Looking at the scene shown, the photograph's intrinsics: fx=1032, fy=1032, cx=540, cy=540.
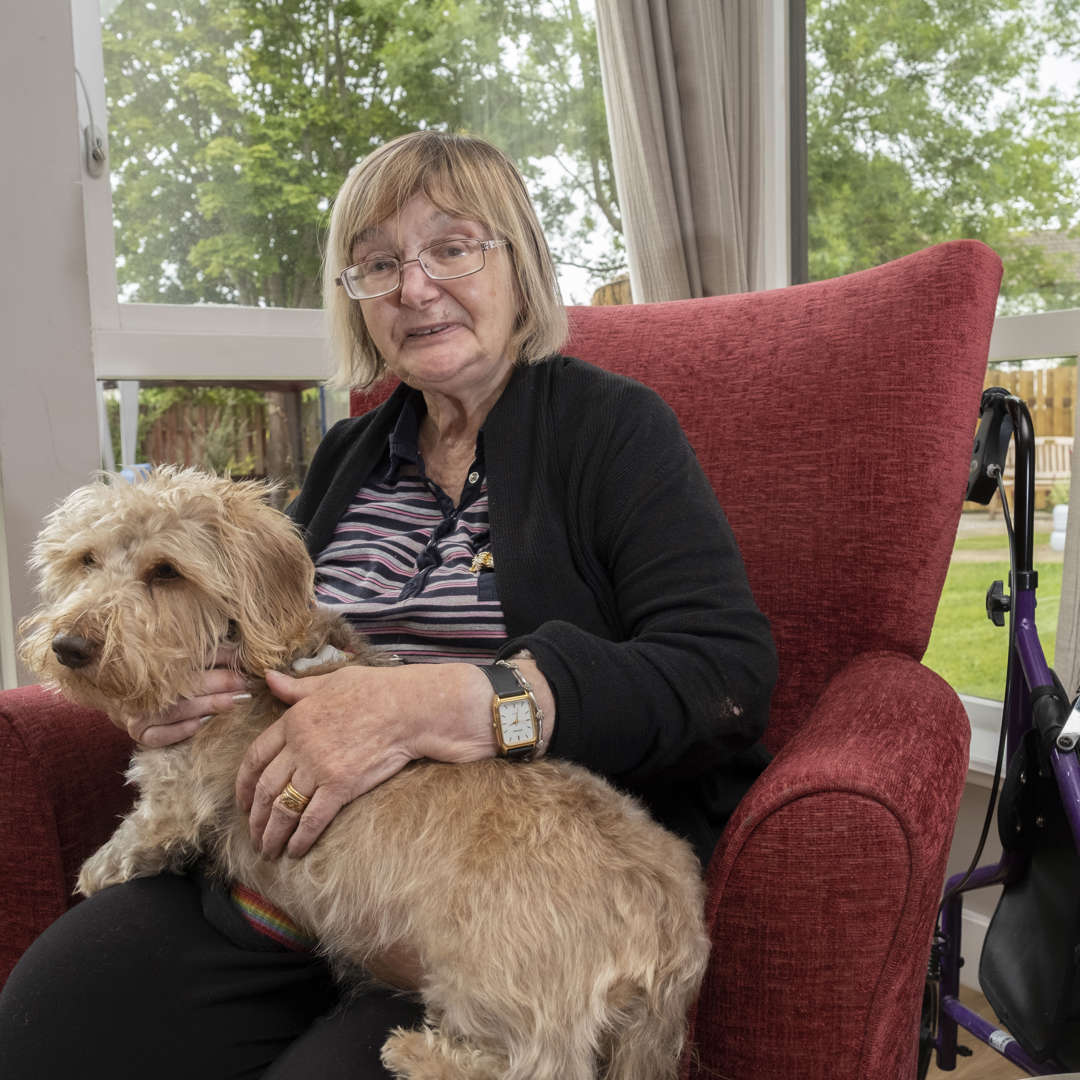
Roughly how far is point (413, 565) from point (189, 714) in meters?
0.37

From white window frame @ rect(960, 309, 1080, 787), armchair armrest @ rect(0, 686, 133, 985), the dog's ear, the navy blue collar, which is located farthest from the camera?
white window frame @ rect(960, 309, 1080, 787)

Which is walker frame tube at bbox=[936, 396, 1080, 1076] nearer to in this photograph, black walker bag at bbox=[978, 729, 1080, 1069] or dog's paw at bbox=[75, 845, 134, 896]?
black walker bag at bbox=[978, 729, 1080, 1069]

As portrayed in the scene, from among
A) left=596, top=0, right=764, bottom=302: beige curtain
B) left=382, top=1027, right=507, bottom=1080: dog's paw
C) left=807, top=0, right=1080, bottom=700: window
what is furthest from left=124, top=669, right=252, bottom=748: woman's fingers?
left=596, top=0, right=764, bottom=302: beige curtain

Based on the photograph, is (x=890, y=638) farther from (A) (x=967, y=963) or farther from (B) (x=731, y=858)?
(A) (x=967, y=963)

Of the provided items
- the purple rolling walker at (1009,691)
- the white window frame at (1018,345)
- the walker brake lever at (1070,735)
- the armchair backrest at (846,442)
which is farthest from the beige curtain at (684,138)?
the walker brake lever at (1070,735)

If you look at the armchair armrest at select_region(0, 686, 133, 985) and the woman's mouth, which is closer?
the armchair armrest at select_region(0, 686, 133, 985)

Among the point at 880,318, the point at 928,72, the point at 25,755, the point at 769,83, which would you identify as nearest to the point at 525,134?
the point at 769,83

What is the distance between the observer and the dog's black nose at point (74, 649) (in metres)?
1.13

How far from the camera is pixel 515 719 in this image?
1.10 meters

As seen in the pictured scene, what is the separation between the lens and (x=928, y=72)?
263 centimetres

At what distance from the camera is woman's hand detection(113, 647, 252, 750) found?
4.06ft

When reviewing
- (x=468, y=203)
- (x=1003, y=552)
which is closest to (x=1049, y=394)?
(x=1003, y=552)

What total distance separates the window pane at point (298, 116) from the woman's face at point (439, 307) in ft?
4.32

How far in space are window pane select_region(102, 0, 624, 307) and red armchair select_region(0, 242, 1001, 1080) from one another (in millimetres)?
1160
